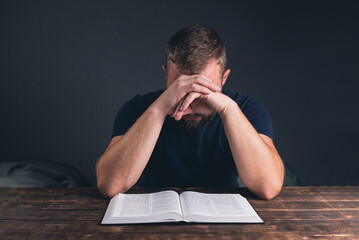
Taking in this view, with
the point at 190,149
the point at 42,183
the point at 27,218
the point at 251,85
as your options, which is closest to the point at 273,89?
the point at 251,85

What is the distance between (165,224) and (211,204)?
6.6 inches

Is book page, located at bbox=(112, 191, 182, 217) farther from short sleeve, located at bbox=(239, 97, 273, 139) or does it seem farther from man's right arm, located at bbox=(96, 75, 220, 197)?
short sleeve, located at bbox=(239, 97, 273, 139)

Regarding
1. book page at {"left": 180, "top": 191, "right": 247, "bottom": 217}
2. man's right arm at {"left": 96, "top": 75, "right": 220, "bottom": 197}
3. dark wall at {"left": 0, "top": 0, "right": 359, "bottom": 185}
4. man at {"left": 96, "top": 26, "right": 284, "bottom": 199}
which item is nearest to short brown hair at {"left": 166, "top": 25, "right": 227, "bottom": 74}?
man at {"left": 96, "top": 26, "right": 284, "bottom": 199}

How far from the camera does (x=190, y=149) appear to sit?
4.14 ft

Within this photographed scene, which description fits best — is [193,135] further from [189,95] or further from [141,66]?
[141,66]

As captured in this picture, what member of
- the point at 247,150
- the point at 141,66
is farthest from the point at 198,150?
the point at 141,66

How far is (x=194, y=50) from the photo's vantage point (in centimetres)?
113

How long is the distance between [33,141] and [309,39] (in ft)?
7.26

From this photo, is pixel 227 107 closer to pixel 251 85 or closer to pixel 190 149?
pixel 190 149

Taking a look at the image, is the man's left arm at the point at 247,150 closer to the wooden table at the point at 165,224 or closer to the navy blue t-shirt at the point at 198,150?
the wooden table at the point at 165,224

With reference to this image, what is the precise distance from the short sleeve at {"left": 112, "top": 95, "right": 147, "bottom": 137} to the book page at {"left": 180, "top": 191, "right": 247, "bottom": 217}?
424mm

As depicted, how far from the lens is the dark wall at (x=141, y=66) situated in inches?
86.8

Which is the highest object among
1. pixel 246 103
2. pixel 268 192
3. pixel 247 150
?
pixel 246 103

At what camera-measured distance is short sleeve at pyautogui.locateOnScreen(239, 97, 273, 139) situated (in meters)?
1.22
